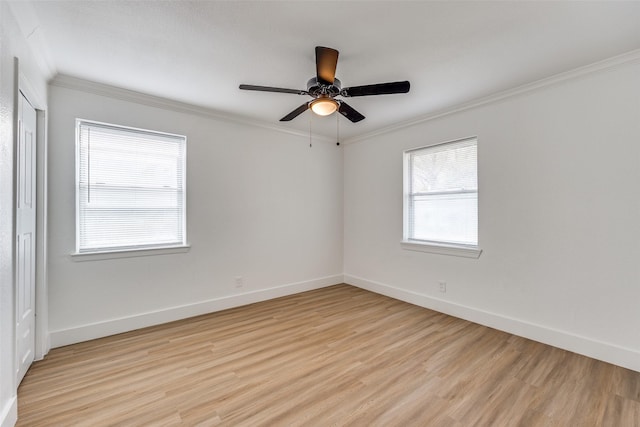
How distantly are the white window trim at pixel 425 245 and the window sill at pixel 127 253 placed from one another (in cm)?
284

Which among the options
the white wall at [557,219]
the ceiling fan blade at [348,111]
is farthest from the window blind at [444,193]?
the ceiling fan blade at [348,111]

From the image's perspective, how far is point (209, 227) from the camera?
355 centimetres

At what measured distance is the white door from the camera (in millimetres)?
1977

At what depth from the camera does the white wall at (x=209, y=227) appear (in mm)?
2697

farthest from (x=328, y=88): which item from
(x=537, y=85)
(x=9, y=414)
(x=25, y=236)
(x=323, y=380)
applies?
(x=9, y=414)

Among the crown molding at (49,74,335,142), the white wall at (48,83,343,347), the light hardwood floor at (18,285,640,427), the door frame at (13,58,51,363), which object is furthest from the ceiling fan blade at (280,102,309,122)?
the light hardwood floor at (18,285,640,427)

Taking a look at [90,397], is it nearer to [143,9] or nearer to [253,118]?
[143,9]

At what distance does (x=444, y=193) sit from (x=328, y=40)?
7.83ft

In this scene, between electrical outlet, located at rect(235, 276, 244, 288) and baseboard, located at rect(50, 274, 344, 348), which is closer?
baseboard, located at rect(50, 274, 344, 348)

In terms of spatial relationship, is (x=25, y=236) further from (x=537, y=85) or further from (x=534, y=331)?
(x=537, y=85)

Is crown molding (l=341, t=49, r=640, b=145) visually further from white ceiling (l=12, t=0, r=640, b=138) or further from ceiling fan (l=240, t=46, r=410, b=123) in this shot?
ceiling fan (l=240, t=46, r=410, b=123)

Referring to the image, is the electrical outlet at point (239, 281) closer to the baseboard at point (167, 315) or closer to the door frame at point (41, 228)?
the baseboard at point (167, 315)

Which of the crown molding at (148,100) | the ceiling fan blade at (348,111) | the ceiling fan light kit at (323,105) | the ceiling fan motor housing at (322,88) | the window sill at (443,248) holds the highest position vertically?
the crown molding at (148,100)

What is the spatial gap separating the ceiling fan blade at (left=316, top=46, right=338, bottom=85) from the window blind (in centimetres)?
213
